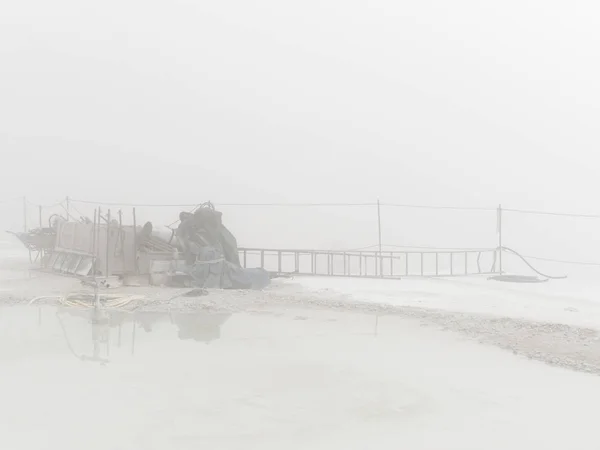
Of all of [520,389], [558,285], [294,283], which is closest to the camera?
[520,389]

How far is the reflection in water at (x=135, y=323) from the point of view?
8372mm

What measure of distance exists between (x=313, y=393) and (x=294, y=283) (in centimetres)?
985

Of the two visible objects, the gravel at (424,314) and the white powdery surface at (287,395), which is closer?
the white powdery surface at (287,395)

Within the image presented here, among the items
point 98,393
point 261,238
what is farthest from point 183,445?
point 261,238

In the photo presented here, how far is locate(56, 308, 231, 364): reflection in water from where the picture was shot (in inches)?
330

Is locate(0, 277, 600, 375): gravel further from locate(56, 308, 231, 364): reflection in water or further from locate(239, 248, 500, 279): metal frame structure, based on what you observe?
locate(239, 248, 500, 279): metal frame structure

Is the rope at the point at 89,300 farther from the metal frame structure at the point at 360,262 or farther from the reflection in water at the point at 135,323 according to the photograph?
the metal frame structure at the point at 360,262

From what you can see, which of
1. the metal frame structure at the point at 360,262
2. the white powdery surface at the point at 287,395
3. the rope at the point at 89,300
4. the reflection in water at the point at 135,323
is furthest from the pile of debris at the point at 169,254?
the white powdery surface at the point at 287,395

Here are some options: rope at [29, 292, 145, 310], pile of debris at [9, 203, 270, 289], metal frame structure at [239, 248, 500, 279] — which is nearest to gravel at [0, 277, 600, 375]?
rope at [29, 292, 145, 310]

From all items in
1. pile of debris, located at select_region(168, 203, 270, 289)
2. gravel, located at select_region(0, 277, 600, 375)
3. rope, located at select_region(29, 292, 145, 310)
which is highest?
pile of debris, located at select_region(168, 203, 270, 289)

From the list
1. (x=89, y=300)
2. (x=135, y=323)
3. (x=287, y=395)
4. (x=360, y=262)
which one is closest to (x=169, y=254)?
(x=89, y=300)

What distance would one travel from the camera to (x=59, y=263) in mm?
16891

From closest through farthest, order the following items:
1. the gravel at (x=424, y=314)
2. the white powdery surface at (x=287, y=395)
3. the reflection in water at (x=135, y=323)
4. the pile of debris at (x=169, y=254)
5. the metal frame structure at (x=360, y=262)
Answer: the white powdery surface at (x=287, y=395) → the gravel at (x=424, y=314) → the reflection in water at (x=135, y=323) → the pile of debris at (x=169, y=254) → the metal frame structure at (x=360, y=262)

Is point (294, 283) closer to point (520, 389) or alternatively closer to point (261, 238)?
point (520, 389)
